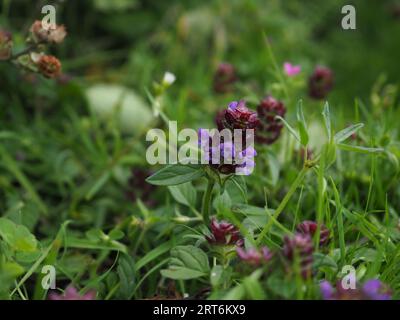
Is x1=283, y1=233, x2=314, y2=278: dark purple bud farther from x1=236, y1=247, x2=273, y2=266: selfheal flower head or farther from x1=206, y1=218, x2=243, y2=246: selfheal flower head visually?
x1=206, y1=218, x2=243, y2=246: selfheal flower head

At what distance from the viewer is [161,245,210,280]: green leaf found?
111cm

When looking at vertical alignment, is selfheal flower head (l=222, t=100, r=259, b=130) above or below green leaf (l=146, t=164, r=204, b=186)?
above

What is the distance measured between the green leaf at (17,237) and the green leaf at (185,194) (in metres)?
0.35

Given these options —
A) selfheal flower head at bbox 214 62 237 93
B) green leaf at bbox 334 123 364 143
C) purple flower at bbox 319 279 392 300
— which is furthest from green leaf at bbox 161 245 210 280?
selfheal flower head at bbox 214 62 237 93

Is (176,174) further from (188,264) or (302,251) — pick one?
(302,251)

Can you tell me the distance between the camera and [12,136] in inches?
69.3

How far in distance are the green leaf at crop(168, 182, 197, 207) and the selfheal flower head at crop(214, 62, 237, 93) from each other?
2.33ft

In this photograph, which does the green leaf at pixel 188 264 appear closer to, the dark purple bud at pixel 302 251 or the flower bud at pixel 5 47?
the dark purple bud at pixel 302 251

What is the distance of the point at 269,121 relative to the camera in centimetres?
152

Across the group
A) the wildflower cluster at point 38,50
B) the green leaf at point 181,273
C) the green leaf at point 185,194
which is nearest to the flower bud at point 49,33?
the wildflower cluster at point 38,50

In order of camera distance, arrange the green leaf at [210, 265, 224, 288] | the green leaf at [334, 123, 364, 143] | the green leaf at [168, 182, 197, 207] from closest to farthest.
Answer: the green leaf at [210, 265, 224, 288], the green leaf at [334, 123, 364, 143], the green leaf at [168, 182, 197, 207]

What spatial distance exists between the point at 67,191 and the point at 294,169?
707mm
